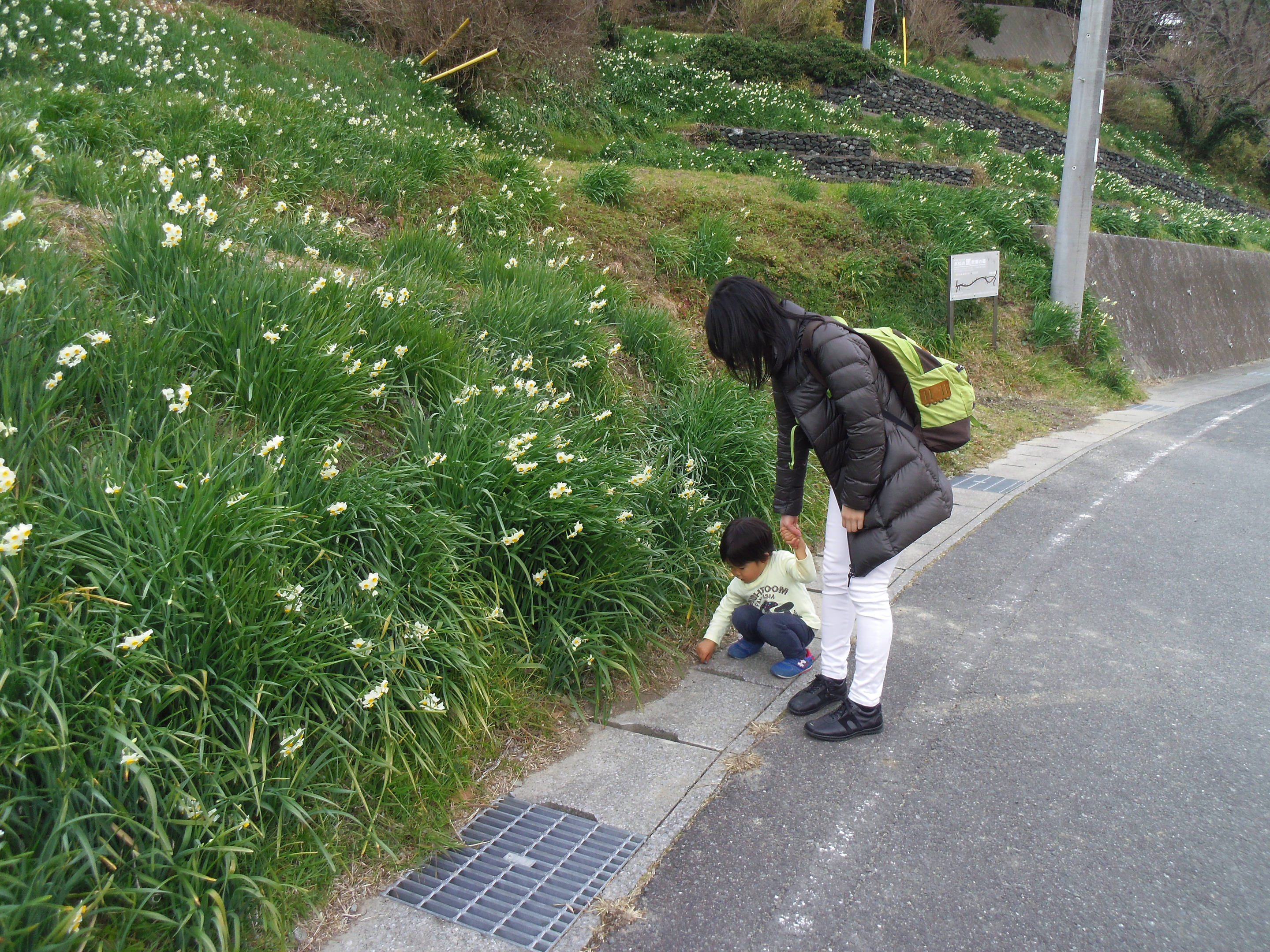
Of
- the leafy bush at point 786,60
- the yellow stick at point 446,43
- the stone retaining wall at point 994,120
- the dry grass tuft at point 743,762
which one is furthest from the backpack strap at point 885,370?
the stone retaining wall at point 994,120

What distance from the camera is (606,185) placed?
9.07 metres

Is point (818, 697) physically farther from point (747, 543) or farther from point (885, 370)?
point (885, 370)

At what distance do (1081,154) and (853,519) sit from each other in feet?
35.9

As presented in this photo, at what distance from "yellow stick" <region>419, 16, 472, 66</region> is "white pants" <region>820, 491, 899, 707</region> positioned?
11207 mm

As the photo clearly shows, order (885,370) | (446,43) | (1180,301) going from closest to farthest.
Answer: (885,370), (446,43), (1180,301)

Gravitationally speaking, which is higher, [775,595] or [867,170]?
[867,170]

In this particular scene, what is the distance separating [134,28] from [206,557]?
7922 millimetres

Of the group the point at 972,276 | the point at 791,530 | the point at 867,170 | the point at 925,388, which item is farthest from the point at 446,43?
the point at 925,388

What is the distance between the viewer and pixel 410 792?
10.0ft

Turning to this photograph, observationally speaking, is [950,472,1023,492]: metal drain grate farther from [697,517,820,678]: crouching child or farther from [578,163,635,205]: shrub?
[578,163,635,205]: shrub

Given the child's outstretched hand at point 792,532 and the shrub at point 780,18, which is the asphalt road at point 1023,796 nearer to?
the child's outstretched hand at point 792,532

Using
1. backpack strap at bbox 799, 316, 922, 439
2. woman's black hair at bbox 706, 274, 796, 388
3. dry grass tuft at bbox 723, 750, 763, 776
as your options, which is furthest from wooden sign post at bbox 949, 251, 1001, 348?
dry grass tuft at bbox 723, 750, 763, 776

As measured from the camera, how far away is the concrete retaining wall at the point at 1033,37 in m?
40.0

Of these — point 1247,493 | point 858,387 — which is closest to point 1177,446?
point 1247,493
